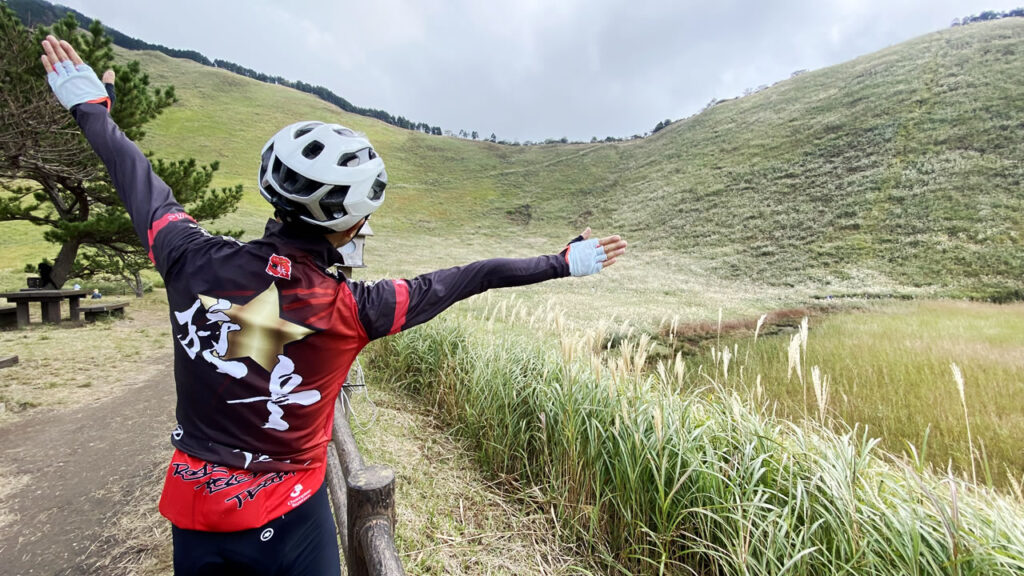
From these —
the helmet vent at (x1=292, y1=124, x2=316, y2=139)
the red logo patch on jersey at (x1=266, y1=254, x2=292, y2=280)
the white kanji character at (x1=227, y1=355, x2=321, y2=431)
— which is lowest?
the white kanji character at (x1=227, y1=355, x2=321, y2=431)

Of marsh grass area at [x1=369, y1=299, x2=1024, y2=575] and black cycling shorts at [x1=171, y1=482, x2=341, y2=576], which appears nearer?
black cycling shorts at [x1=171, y1=482, x2=341, y2=576]

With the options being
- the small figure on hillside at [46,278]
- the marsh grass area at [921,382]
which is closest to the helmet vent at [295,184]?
the marsh grass area at [921,382]

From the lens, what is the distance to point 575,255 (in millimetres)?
1982

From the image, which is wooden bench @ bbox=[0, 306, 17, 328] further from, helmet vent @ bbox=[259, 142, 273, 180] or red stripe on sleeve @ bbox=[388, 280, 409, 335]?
red stripe on sleeve @ bbox=[388, 280, 409, 335]

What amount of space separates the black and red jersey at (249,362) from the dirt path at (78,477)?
102 inches

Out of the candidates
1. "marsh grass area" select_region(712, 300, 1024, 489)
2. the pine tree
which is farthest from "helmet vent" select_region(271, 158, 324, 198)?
the pine tree

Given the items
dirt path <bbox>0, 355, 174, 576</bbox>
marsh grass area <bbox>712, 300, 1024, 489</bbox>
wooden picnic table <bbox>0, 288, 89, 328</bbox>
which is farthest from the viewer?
wooden picnic table <bbox>0, 288, 89, 328</bbox>

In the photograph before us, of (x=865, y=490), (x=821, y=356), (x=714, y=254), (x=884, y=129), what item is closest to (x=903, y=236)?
(x=714, y=254)

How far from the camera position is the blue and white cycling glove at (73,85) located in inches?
74.2

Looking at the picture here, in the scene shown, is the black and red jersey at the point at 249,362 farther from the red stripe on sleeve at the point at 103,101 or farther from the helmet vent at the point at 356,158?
the red stripe on sleeve at the point at 103,101

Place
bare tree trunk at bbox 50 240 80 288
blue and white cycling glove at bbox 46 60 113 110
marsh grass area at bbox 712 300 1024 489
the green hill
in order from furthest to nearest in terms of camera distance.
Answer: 1. the green hill
2. bare tree trunk at bbox 50 240 80 288
3. marsh grass area at bbox 712 300 1024 489
4. blue and white cycling glove at bbox 46 60 113 110

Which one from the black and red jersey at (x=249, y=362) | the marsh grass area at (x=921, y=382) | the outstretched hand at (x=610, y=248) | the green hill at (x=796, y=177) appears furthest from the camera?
the green hill at (x=796, y=177)

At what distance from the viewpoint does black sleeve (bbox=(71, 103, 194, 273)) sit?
1.59m

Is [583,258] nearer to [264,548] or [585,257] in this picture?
[585,257]
